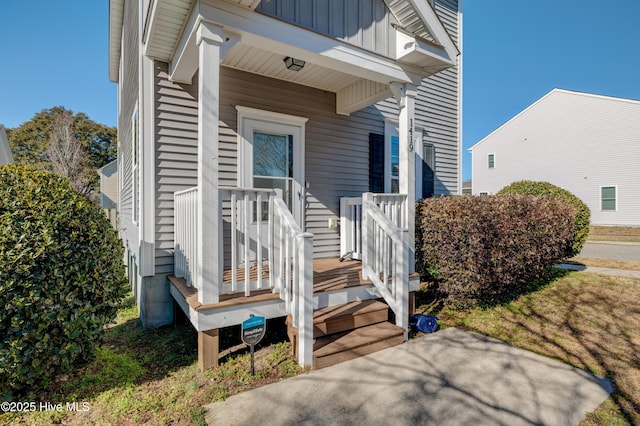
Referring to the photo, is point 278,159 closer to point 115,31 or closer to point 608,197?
point 115,31

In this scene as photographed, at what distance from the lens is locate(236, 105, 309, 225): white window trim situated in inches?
178

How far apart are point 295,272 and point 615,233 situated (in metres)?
18.8

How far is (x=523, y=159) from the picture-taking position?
18.4 meters

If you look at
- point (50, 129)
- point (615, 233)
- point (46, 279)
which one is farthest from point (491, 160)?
point (50, 129)

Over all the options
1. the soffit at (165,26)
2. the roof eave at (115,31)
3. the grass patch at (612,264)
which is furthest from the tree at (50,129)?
the grass patch at (612,264)

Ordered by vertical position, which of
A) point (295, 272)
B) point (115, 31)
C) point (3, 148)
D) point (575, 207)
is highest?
point (115, 31)

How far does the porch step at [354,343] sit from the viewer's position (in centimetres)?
302

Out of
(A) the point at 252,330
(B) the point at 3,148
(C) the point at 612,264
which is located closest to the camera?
(A) the point at 252,330

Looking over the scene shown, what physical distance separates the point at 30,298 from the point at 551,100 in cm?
2183

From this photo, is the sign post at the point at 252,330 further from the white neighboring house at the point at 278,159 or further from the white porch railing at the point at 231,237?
the white porch railing at the point at 231,237

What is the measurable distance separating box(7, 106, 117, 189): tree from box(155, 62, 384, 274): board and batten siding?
75.0 feet

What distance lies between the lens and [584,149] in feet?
53.3

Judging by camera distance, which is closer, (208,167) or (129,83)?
(208,167)

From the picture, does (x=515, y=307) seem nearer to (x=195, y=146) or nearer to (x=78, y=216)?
(x=195, y=146)
